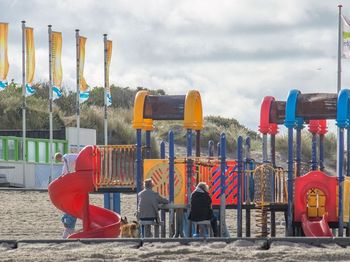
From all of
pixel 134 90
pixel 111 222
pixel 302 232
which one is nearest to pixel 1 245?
pixel 111 222

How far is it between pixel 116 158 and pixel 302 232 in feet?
11.8

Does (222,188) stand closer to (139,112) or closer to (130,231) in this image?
(130,231)

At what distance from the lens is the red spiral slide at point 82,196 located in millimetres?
20109

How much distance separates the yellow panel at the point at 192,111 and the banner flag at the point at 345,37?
12.7 m

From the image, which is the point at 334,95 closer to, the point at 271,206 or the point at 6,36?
the point at 271,206

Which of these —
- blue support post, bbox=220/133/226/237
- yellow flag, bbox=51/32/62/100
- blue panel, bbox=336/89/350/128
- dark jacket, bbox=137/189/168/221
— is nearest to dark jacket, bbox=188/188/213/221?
dark jacket, bbox=137/189/168/221

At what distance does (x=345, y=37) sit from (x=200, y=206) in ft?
48.9

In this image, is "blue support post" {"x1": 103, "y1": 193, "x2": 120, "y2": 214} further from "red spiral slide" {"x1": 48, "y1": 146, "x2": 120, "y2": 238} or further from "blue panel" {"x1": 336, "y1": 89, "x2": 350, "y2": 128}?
"blue panel" {"x1": 336, "y1": 89, "x2": 350, "y2": 128}

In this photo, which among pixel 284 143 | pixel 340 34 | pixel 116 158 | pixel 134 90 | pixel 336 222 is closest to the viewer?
pixel 336 222

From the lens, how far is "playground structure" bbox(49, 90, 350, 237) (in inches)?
764

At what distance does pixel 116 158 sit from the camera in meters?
21.1

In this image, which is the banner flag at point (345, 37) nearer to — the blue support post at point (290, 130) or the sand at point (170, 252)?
the blue support post at point (290, 130)

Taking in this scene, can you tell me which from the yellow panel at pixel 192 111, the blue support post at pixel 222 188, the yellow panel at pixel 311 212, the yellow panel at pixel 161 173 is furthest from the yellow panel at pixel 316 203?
the yellow panel at pixel 192 111

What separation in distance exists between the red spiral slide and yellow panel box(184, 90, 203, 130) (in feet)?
5.67
